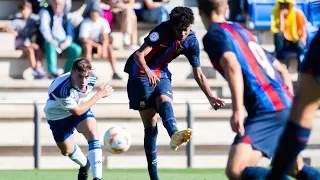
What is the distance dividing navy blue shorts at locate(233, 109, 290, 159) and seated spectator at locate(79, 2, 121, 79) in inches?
364

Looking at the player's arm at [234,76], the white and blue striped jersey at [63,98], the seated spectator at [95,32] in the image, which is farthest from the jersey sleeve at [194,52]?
the seated spectator at [95,32]

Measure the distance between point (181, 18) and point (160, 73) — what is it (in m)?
0.82

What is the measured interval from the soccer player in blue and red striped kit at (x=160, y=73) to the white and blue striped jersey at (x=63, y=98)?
25.6 inches

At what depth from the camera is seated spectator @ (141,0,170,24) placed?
1703cm

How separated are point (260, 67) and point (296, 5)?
34.3 feet

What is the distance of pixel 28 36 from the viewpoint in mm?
16375

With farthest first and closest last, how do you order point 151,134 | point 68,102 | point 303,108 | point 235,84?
point 151,134, point 68,102, point 235,84, point 303,108

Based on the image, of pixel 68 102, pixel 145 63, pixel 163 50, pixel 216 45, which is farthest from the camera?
pixel 163 50

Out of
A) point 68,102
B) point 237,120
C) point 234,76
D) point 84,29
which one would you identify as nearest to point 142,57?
point 68,102

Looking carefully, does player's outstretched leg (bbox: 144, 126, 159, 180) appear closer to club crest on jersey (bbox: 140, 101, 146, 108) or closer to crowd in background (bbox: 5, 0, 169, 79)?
club crest on jersey (bbox: 140, 101, 146, 108)

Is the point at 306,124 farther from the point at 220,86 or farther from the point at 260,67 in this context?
the point at 220,86

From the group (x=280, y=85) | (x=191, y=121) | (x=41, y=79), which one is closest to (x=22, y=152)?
(x=41, y=79)

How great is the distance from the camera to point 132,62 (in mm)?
10914

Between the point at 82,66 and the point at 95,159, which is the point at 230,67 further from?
the point at 95,159
